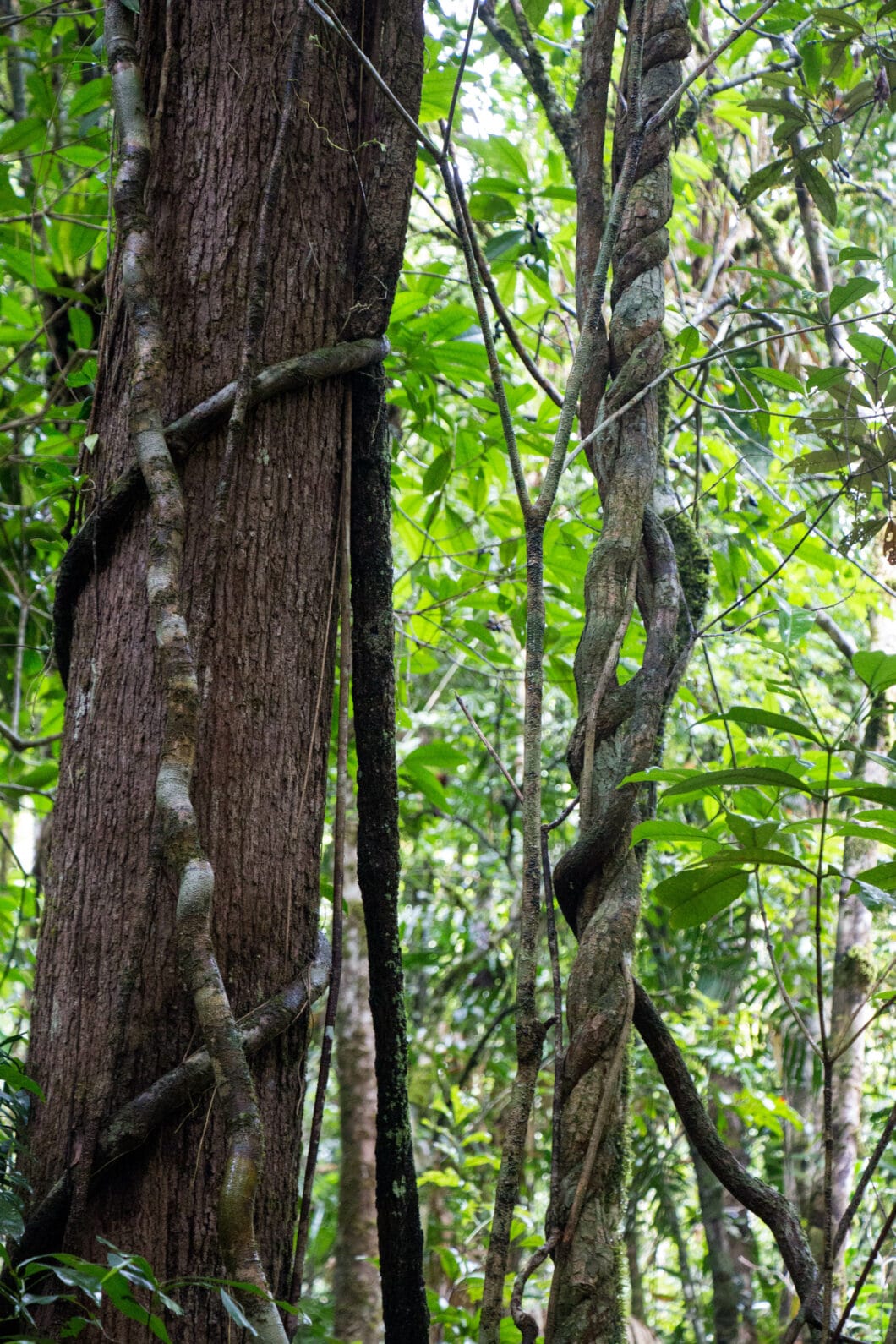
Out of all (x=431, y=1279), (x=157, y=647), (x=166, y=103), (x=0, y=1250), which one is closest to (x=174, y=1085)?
(x=0, y=1250)

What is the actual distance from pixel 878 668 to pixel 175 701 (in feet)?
1.95

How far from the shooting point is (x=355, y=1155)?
3.15 m

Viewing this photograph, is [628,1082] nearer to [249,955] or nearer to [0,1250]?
[249,955]

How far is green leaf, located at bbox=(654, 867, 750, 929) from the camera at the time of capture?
1.02 m

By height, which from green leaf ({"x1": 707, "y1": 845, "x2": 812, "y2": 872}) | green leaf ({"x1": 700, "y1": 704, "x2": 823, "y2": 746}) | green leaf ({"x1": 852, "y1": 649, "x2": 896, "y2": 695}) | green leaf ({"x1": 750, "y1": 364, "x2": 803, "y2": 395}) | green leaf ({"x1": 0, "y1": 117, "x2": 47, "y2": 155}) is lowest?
green leaf ({"x1": 707, "y1": 845, "x2": 812, "y2": 872})

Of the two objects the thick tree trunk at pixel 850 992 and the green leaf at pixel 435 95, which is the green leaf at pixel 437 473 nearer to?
the green leaf at pixel 435 95

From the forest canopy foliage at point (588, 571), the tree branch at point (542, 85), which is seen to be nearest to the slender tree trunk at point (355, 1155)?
the forest canopy foliage at point (588, 571)

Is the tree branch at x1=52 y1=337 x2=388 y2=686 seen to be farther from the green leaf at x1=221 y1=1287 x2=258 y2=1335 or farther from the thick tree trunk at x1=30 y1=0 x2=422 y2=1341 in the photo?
the green leaf at x1=221 y1=1287 x2=258 y2=1335

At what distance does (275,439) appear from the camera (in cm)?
Answer: 113

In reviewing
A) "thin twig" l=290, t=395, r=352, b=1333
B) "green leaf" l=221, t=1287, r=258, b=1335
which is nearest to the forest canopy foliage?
"green leaf" l=221, t=1287, r=258, b=1335

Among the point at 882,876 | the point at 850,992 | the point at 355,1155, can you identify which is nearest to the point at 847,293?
the point at 882,876

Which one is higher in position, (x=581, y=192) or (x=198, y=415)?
(x=581, y=192)

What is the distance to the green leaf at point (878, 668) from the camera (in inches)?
35.1

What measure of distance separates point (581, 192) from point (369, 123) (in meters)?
0.34
